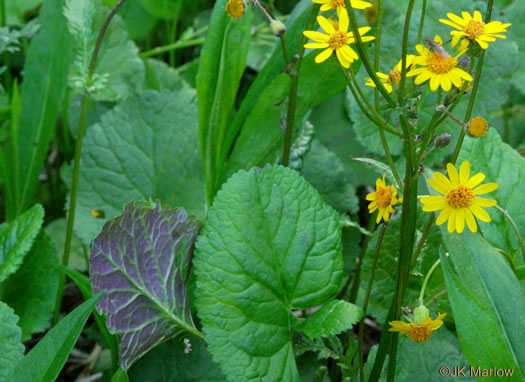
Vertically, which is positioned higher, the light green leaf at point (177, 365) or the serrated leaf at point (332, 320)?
the serrated leaf at point (332, 320)

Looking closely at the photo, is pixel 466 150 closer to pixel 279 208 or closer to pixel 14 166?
pixel 279 208

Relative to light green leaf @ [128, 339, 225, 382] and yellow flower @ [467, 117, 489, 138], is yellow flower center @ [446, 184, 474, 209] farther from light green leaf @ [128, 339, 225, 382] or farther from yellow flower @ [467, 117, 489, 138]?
light green leaf @ [128, 339, 225, 382]

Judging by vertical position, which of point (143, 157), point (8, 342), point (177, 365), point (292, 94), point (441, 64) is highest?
point (441, 64)

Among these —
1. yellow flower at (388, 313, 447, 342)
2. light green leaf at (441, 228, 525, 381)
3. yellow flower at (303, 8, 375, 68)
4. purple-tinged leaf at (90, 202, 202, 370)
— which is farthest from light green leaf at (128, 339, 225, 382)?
yellow flower at (303, 8, 375, 68)

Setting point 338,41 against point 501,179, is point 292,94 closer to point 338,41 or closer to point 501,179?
point 338,41

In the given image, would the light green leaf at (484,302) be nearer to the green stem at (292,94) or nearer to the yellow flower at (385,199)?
the yellow flower at (385,199)

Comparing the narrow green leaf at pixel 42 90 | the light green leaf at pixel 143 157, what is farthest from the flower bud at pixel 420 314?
the narrow green leaf at pixel 42 90


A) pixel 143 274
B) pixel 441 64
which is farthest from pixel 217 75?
pixel 441 64
